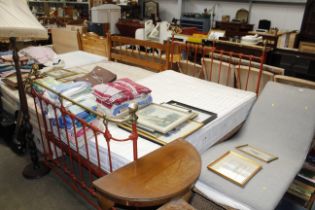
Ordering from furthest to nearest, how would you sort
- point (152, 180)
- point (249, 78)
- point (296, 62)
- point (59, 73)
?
1. point (296, 62)
2. point (59, 73)
3. point (249, 78)
4. point (152, 180)

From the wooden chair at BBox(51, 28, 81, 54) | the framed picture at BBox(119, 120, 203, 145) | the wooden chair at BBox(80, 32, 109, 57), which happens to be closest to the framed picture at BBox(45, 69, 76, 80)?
the wooden chair at BBox(80, 32, 109, 57)

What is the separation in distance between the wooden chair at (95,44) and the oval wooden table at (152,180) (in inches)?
111

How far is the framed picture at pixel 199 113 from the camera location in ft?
6.05

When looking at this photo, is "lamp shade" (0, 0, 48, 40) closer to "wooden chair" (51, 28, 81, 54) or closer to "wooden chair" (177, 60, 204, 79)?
"wooden chair" (177, 60, 204, 79)

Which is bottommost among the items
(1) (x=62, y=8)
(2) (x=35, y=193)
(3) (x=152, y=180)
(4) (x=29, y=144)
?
(2) (x=35, y=193)

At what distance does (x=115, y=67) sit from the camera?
3359mm

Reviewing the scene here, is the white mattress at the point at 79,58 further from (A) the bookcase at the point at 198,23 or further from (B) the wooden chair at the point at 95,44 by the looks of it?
(A) the bookcase at the point at 198,23

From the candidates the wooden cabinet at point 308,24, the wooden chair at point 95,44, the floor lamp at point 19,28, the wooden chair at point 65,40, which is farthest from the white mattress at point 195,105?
the wooden cabinet at point 308,24

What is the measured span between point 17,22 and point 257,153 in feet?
5.97

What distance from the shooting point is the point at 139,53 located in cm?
347

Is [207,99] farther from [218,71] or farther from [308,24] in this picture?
[308,24]

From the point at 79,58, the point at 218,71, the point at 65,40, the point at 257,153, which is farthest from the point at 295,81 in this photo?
the point at 65,40

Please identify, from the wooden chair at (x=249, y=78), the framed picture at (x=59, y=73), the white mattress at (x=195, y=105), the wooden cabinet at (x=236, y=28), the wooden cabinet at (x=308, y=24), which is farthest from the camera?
the wooden cabinet at (x=236, y=28)

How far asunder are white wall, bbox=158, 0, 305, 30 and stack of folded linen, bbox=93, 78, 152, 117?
4.32 metres
